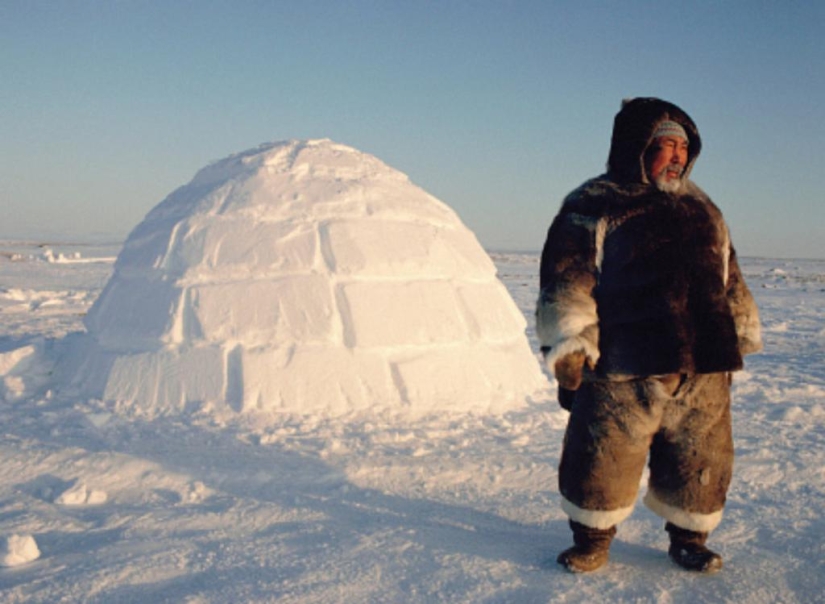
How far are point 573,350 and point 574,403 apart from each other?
0.33 m

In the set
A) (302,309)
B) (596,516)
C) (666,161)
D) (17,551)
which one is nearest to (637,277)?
(666,161)

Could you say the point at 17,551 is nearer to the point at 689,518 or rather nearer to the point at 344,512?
the point at 344,512

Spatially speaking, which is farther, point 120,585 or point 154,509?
point 154,509

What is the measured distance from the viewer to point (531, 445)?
4.30m

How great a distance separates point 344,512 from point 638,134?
2.16m

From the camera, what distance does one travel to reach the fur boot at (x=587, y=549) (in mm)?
2342

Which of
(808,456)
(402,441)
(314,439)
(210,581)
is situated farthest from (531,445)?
(210,581)

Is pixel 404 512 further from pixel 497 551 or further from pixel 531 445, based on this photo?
pixel 531 445

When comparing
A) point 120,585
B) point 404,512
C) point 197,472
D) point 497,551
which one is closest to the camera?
point 120,585

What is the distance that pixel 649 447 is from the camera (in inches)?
94.4

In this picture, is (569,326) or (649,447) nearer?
(569,326)

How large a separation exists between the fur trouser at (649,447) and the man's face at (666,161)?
73cm

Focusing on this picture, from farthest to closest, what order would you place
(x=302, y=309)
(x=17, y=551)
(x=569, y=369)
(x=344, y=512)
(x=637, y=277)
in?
(x=302, y=309) < (x=344, y=512) < (x=17, y=551) < (x=637, y=277) < (x=569, y=369)

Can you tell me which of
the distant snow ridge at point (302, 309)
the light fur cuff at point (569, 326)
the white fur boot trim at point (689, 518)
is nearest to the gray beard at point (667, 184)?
the light fur cuff at point (569, 326)
